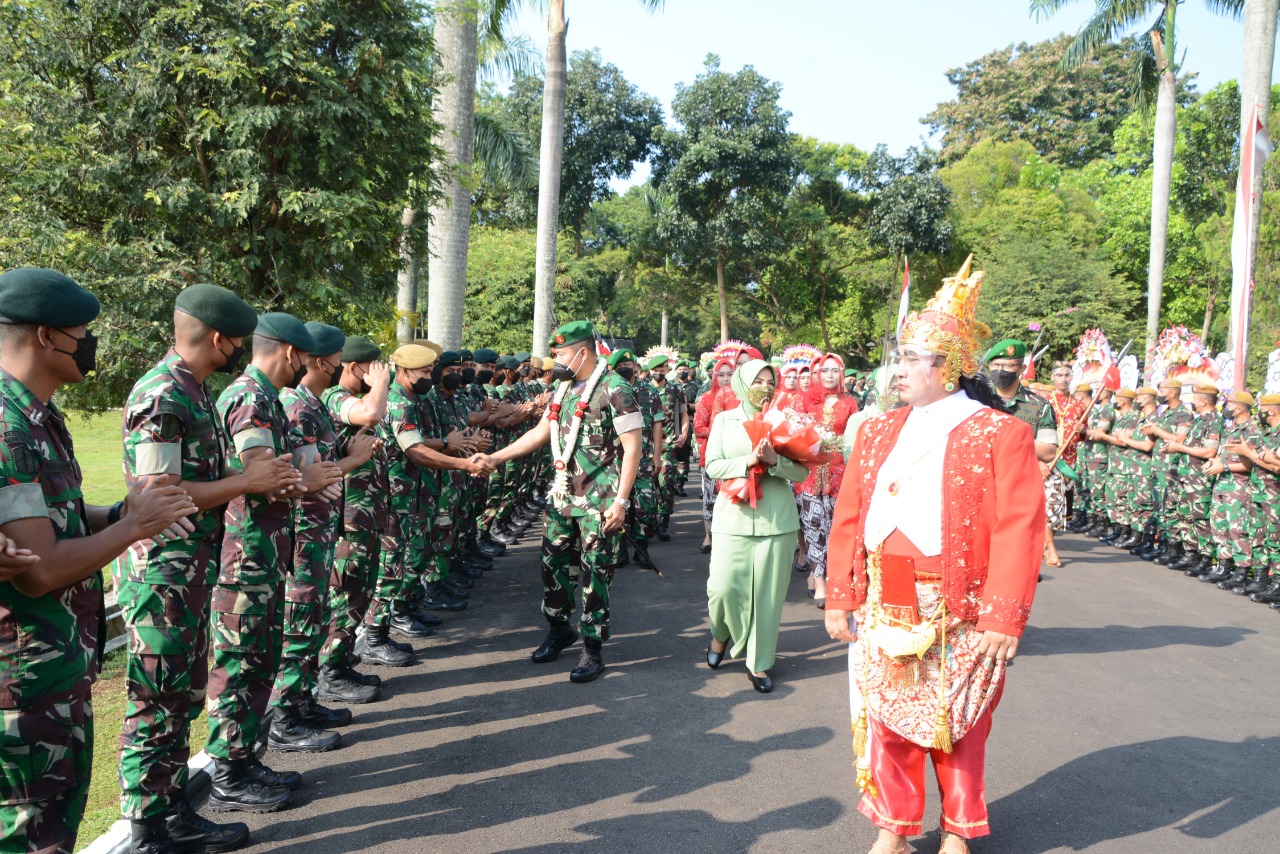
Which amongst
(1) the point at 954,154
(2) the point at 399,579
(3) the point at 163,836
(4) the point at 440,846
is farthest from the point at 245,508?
(1) the point at 954,154

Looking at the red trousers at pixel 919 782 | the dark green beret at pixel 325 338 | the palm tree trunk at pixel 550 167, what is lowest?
the red trousers at pixel 919 782

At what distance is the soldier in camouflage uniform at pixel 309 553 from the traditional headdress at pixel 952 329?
2.83 meters

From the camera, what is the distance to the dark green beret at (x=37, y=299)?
2.42m

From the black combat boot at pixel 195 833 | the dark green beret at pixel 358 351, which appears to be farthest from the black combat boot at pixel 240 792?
the dark green beret at pixel 358 351

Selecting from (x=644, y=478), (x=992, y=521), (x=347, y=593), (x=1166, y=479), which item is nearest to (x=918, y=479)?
(x=992, y=521)

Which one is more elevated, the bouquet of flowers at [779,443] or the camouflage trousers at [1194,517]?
the bouquet of flowers at [779,443]

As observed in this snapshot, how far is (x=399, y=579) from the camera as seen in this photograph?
19.6 feet

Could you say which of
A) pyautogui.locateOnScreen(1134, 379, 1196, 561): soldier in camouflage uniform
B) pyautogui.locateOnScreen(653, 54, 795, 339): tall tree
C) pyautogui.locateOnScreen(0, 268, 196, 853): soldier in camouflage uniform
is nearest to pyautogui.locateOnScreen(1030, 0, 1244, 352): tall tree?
pyautogui.locateOnScreen(653, 54, 795, 339): tall tree

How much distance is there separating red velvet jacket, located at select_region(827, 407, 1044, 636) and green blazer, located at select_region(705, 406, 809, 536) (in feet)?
7.69

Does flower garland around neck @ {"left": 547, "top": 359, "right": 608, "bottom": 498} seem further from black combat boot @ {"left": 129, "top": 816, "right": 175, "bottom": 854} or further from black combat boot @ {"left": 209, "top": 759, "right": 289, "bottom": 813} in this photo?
black combat boot @ {"left": 129, "top": 816, "right": 175, "bottom": 854}

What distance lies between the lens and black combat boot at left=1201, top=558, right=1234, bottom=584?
9852 millimetres

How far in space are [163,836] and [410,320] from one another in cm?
670

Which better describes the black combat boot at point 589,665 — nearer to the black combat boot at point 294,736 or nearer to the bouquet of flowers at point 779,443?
the bouquet of flowers at point 779,443

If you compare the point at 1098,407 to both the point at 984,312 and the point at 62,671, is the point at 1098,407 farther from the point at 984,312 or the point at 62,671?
the point at 984,312
